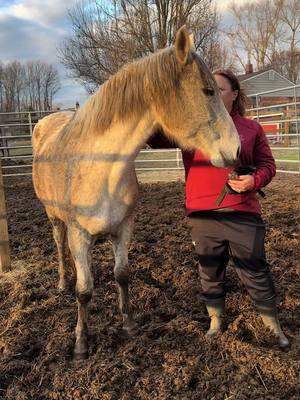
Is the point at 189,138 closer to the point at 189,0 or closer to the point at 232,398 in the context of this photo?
the point at 232,398

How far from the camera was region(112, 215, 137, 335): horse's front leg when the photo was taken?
9.27 ft

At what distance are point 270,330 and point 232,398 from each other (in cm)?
71

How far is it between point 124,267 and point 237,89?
4.70ft

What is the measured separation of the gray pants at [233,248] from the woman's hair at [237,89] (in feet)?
2.26

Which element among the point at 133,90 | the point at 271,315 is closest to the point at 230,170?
the point at 133,90

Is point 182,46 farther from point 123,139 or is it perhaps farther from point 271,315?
point 271,315

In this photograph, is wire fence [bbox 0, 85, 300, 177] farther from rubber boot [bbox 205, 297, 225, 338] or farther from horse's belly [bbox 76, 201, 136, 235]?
horse's belly [bbox 76, 201, 136, 235]

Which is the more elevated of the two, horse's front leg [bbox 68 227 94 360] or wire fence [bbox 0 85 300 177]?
wire fence [bbox 0 85 300 177]

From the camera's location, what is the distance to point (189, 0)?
60.8 feet

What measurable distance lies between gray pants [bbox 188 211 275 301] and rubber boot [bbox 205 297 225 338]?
36mm

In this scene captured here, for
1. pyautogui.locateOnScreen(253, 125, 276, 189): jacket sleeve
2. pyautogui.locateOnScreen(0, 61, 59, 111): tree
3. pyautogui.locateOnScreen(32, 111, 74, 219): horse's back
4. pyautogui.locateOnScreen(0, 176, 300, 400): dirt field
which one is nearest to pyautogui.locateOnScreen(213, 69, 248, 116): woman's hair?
pyautogui.locateOnScreen(253, 125, 276, 189): jacket sleeve

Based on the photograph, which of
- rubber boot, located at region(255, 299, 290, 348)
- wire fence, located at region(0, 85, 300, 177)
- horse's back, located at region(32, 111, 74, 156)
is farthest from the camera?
wire fence, located at region(0, 85, 300, 177)

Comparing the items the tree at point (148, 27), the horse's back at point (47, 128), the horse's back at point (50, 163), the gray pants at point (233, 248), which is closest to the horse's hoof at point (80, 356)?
the gray pants at point (233, 248)

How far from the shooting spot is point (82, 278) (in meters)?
2.73
